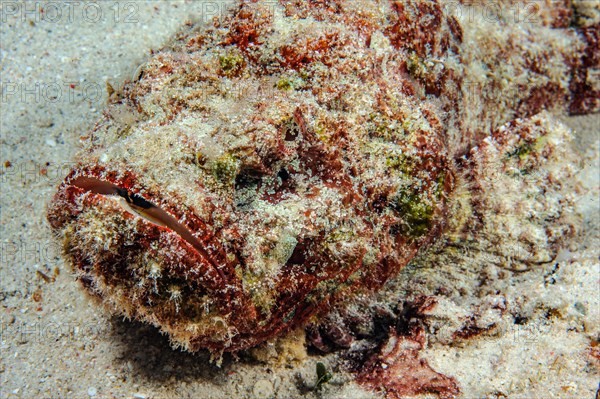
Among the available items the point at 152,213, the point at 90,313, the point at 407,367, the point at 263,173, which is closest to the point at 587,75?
the point at 407,367

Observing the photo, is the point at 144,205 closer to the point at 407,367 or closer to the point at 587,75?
the point at 407,367

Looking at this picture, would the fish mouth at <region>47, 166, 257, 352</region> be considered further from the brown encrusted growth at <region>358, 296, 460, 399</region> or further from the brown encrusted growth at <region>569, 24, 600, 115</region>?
the brown encrusted growth at <region>569, 24, 600, 115</region>

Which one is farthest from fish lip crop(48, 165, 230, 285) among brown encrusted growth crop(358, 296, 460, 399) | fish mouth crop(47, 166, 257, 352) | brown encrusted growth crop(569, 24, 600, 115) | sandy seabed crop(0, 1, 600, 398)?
brown encrusted growth crop(569, 24, 600, 115)

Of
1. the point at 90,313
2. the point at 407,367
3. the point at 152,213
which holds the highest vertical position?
the point at 152,213

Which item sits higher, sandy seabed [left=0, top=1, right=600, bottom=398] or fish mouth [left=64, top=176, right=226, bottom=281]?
fish mouth [left=64, top=176, right=226, bottom=281]

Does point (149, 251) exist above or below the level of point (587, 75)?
above
